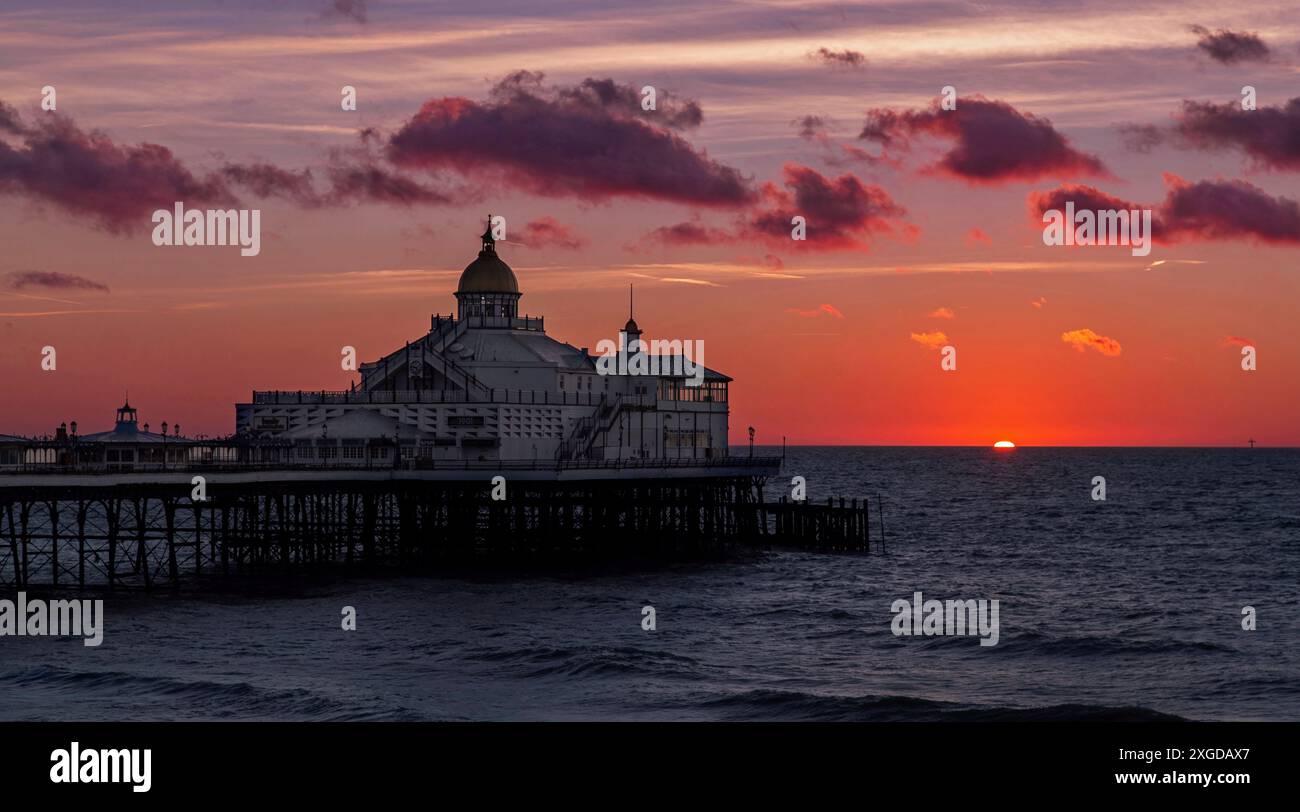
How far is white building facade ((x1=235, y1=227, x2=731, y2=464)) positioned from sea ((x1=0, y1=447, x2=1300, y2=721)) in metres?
10.8

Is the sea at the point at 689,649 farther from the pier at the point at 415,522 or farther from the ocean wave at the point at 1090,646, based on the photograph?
the pier at the point at 415,522

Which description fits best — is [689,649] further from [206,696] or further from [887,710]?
[206,696]

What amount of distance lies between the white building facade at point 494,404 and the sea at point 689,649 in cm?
1079

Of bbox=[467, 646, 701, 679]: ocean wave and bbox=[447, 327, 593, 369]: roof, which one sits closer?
bbox=[467, 646, 701, 679]: ocean wave

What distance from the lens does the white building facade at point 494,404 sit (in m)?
87.4

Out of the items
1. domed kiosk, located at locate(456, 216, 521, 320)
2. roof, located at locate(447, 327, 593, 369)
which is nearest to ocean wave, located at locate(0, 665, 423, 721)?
roof, located at locate(447, 327, 593, 369)

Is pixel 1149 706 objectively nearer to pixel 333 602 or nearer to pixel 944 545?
pixel 333 602

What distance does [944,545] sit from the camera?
4267 inches

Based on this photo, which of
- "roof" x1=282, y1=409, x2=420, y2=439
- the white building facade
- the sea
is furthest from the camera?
the white building facade

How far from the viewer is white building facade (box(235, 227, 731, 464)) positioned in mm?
87438

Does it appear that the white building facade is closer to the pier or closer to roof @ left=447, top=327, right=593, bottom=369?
roof @ left=447, top=327, right=593, bottom=369

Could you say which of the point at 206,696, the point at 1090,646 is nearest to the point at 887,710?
the point at 1090,646

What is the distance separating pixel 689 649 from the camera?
2152 inches
